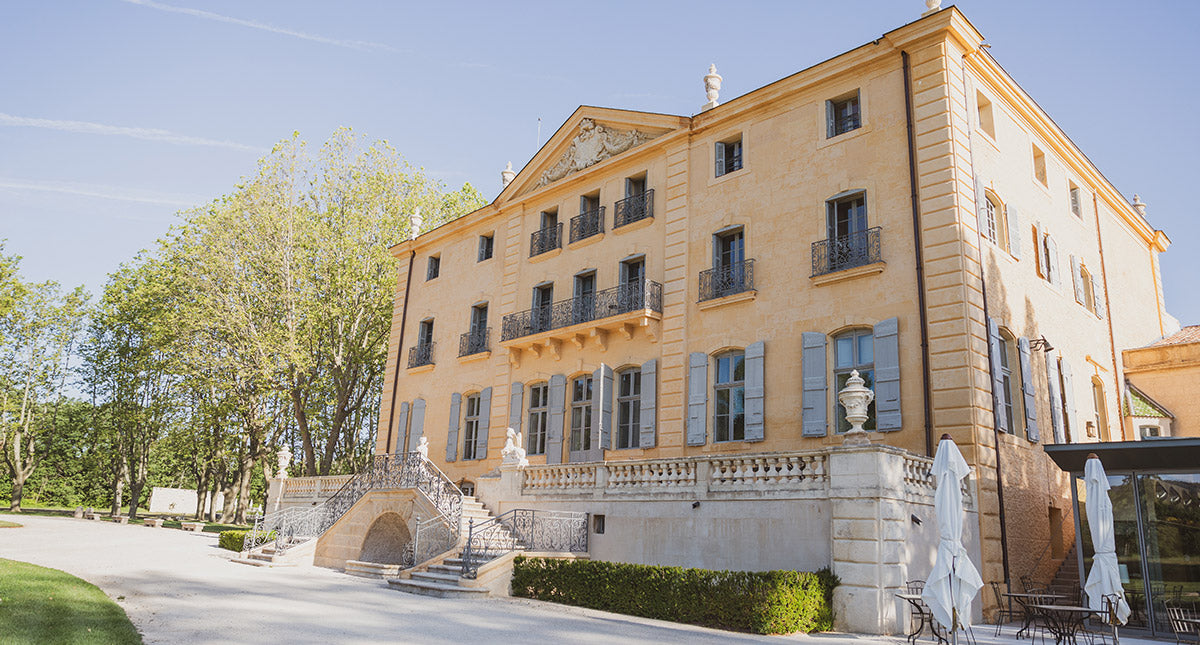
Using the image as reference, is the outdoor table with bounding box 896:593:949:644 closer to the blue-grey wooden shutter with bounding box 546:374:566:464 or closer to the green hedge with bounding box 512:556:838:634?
the green hedge with bounding box 512:556:838:634

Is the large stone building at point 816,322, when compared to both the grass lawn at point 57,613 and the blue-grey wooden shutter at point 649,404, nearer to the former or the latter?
the blue-grey wooden shutter at point 649,404

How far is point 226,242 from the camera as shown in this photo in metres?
30.8

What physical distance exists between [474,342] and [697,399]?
30.6ft

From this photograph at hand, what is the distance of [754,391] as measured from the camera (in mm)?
17125

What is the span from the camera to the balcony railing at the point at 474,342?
81.0 feet

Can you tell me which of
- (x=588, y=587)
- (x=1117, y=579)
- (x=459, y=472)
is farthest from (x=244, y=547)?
(x=1117, y=579)

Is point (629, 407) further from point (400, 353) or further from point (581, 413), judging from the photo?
point (400, 353)

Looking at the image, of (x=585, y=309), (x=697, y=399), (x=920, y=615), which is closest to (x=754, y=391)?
(x=697, y=399)

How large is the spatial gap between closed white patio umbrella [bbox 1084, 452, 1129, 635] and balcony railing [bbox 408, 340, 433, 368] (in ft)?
65.1

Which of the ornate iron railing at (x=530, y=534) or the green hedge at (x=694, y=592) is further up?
the ornate iron railing at (x=530, y=534)

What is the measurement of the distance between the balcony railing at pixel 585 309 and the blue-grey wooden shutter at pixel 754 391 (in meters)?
3.18

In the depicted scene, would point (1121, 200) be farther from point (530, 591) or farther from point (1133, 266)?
point (530, 591)

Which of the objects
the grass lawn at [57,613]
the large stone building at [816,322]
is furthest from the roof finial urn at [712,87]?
the grass lawn at [57,613]

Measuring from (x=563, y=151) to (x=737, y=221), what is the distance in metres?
7.64
